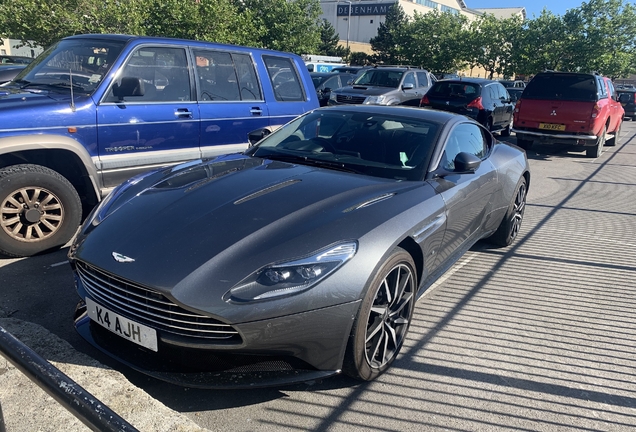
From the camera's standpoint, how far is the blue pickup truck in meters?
4.34

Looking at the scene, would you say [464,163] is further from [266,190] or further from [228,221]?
[228,221]

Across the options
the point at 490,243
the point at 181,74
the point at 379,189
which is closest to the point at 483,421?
the point at 379,189

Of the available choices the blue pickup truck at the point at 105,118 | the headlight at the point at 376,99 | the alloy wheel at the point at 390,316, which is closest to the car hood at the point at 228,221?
the alloy wheel at the point at 390,316

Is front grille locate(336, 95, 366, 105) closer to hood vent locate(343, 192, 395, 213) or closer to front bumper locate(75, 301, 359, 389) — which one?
hood vent locate(343, 192, 395, 213)

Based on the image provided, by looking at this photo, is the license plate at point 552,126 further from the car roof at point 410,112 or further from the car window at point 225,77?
the car roof at point 410,112

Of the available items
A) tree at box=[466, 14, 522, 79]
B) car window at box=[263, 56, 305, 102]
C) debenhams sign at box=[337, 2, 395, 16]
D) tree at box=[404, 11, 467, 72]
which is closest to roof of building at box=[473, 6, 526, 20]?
debenhams sign at box=[337, 2, 395, 16]

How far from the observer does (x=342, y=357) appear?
2.65 metres

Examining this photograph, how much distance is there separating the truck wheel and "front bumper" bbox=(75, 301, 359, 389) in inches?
91.3

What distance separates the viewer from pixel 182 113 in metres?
5.41

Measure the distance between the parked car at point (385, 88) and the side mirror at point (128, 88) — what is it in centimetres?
925

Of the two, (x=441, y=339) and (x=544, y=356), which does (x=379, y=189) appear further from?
(x=544, y=356)

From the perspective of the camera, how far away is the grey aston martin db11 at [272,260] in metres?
2.42

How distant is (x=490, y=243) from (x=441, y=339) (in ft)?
7.86

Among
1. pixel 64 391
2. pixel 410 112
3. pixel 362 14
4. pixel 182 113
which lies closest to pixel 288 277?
pixel 64 391
